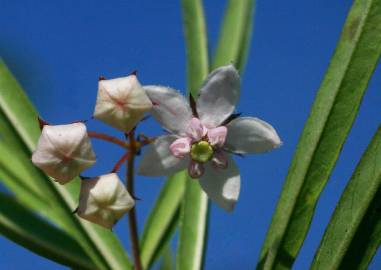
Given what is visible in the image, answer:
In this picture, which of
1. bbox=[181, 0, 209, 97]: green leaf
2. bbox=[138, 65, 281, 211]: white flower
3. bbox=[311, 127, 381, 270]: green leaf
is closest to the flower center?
bbox=[138, 65, 281, 211]: white flower

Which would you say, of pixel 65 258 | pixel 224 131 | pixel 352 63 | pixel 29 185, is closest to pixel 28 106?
pixel 29 185

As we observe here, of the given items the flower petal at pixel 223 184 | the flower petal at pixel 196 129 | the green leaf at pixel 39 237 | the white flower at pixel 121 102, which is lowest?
the green leaf at pixel 39 237

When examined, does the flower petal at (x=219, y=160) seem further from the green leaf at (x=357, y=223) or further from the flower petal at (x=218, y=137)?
the green leaf at (x=357, y=223)

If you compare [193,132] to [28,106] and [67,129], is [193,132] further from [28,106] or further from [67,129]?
[28,106]

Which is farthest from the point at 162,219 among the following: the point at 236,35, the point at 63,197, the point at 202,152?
the point at 236,35

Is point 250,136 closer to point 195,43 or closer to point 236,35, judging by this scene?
point 195,43

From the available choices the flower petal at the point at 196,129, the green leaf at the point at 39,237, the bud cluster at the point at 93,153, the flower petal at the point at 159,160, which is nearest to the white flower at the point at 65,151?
the bud cluster at the point at 93,153

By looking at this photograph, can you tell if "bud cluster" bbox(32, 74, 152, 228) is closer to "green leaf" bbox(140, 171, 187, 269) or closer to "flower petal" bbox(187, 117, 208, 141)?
"flower petal" bbox(187, 117, 208, 141)
